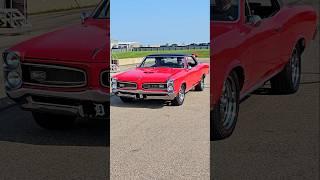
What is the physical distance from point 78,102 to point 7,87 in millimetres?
417

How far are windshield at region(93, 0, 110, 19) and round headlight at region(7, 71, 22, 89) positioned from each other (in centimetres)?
58

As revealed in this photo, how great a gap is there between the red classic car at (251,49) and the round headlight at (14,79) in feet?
3.80

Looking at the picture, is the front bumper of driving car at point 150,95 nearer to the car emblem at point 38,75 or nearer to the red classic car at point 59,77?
the red classic car at point 59,77

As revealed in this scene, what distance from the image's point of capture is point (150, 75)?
6.52 feet

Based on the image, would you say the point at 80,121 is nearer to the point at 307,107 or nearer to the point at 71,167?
the point at 71,167

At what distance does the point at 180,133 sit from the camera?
6.69ft

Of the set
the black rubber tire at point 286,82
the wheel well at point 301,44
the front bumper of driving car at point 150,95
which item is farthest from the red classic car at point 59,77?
the wheel well at point 301,44

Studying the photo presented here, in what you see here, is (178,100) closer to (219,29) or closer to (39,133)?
(219,29)

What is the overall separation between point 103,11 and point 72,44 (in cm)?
29

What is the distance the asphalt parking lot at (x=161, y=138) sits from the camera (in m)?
2.02

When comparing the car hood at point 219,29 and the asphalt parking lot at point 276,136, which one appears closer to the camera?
the car hood at point 219,29

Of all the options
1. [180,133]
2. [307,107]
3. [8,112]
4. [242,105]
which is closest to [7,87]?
[8,112]

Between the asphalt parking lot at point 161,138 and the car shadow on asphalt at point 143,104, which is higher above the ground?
the car shadow on asphalt at point 143,104

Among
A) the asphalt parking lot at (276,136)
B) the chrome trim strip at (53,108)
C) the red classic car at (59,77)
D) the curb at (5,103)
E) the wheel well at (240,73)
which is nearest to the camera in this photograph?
the wheel well at (240,73)
